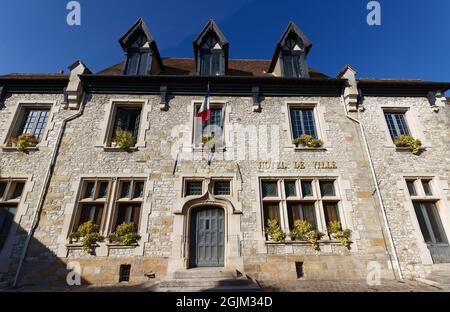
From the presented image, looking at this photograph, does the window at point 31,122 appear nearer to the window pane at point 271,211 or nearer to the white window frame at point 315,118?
the window pane at point 271,211

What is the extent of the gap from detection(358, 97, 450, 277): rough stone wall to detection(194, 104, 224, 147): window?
5.46 metres

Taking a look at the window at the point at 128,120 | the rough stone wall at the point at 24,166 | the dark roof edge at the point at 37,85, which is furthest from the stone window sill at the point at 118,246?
the dark roof edge at the point at 37,85

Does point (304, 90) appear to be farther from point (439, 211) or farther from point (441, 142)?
point (439, 211)

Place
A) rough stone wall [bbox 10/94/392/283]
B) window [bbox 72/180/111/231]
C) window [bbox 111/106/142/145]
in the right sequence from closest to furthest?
rough stone wall [bbox 10/94/392/283], window [bbox 72/180/111/231], window [bbox 111/106/142/145]

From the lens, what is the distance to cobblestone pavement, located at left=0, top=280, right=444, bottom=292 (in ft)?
17.9

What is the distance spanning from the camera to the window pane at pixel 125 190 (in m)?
7.28

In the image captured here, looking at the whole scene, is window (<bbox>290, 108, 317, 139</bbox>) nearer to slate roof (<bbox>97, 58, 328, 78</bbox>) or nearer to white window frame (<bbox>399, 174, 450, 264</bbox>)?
slate roof (<bbox>97, 58, 328, 78</bbox>)

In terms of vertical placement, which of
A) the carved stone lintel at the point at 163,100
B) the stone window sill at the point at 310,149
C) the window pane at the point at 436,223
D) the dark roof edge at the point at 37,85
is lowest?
the window pane at the point at 436,223

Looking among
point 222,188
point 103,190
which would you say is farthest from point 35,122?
point 222,188

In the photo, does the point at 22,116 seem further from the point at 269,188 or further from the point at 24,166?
the point at 269,188

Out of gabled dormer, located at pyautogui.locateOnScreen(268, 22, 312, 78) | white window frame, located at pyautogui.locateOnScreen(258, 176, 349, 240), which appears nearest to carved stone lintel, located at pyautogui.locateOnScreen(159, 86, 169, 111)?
white window frame, located at pyautogui.locateOnScreen(258, 176, 349, 240)

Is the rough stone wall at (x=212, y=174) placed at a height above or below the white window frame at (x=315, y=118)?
below
